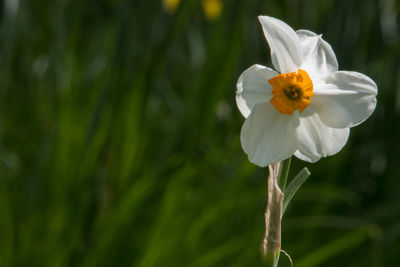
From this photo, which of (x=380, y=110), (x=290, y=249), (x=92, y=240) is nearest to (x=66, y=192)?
(x=92, y=240)

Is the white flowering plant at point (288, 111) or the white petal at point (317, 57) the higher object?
the white petal at point (317, 57)

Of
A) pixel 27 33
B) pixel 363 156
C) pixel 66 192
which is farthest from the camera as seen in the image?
pixel 27 33

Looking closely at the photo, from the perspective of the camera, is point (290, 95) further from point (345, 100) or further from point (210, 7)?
point (210, 7)

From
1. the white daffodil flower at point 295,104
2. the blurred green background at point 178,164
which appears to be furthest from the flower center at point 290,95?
the blurred green background at point 178,164

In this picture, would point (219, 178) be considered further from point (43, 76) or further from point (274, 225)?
point (43, 76)

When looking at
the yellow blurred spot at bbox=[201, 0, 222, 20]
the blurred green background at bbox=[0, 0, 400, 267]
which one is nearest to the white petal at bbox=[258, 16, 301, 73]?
the blurred green background at bbox=[0, 0, 400, 267]

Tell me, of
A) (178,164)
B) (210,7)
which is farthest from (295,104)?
(210,7)

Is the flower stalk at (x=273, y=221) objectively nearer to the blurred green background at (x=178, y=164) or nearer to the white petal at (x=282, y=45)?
the white petal at (x=282, y=45)
